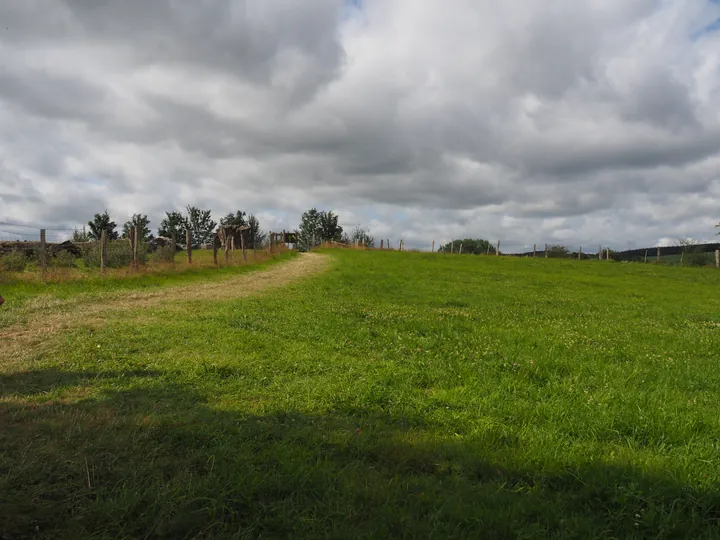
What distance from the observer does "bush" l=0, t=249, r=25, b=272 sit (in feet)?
61.4

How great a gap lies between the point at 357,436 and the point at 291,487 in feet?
3.70

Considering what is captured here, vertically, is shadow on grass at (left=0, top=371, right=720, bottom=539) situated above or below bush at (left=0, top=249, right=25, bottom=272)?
below

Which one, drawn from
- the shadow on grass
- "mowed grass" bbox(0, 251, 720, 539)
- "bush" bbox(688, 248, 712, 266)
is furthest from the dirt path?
"bush" bbox(688, 248, 712, 266)

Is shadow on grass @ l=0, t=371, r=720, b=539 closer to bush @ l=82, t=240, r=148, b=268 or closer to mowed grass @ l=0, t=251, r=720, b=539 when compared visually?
mowed grass @ l=0, t=251, r=720, b=539

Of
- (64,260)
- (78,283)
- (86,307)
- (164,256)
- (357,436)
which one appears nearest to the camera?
(357,436)

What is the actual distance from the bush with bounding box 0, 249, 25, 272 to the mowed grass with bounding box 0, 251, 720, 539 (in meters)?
13.0

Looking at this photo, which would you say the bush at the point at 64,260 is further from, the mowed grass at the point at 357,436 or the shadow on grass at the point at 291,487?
the shadow on grass at the point at 291,487

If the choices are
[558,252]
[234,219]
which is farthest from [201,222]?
[558,252]

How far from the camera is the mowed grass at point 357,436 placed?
3207 millimetres

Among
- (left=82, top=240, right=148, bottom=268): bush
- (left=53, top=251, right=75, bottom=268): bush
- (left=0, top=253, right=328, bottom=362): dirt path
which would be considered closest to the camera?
(left=0, top=253, right=328, bottom=362): dirt path

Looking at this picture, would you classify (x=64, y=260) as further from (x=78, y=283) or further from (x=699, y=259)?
(x=699, y=259)

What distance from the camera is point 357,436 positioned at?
14.8ft

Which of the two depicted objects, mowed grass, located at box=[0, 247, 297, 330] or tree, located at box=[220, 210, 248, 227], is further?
tree, located at box=[220, 210, 248, 227]

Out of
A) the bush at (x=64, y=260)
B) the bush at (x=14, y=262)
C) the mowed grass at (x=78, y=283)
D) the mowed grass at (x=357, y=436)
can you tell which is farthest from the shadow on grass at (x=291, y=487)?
the bush at (x=64, y=260)
